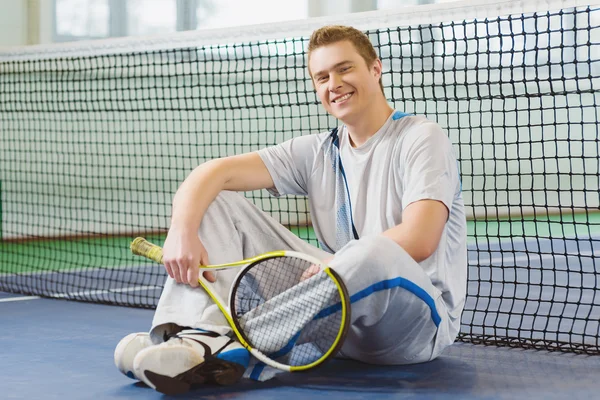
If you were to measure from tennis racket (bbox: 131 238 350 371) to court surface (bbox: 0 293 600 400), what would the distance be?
100 millimetres

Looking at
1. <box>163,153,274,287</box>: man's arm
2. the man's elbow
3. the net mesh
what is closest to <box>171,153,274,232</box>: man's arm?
<box>163,153,274,287</box>: man's arm

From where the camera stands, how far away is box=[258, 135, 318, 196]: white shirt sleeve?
2.36 metres

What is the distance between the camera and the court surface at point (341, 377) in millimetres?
1924

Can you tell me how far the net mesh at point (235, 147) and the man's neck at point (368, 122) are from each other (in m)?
0.61

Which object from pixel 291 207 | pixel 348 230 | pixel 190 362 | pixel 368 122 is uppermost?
pixel 368 122

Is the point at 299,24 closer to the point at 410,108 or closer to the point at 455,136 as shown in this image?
the point at 410,108

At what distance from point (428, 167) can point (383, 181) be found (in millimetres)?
169

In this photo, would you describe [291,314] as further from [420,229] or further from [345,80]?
[345,80]

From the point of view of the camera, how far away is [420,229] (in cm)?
193

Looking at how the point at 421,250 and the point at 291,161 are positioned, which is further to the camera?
the point at 291,161

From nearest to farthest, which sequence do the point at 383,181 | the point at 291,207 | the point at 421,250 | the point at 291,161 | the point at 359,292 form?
1. the point at 359,292
2. the point at 421,250
3. the point at 383,181
4. the point at 291,161
5. the point at 291,207

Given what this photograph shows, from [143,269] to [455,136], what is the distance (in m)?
4.18

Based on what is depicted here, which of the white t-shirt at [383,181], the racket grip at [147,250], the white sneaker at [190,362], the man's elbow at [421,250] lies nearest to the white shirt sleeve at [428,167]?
the white t-shirt at [383,181]

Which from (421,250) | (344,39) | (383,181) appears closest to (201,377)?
(421,250)
